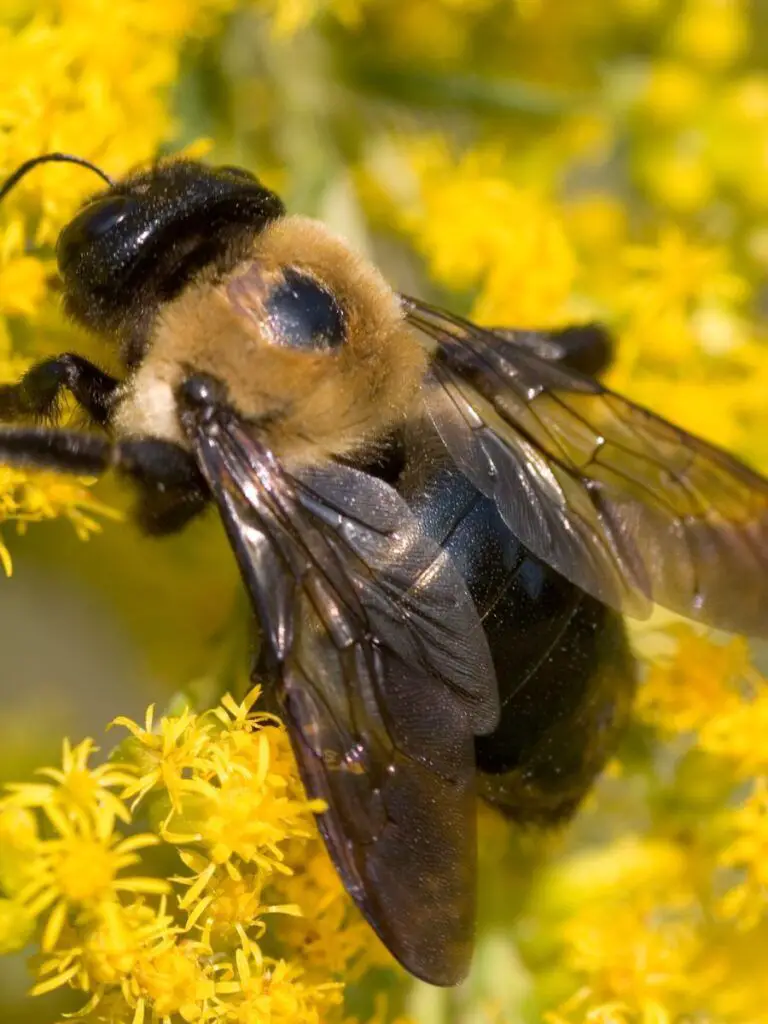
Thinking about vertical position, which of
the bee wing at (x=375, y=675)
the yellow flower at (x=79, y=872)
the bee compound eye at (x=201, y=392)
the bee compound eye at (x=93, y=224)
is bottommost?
the yellow flower at (x=79, y=872)

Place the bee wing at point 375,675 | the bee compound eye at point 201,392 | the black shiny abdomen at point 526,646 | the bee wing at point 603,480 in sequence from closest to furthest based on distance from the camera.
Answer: the bee wing at point 375,675 < the bee compound eye at point 201,392 < the black shiny abdomen at point 526,646 < the bee wing at point 603,480

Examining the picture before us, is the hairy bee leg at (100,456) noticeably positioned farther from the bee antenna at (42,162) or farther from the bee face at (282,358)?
the bee antenna at (42,162)

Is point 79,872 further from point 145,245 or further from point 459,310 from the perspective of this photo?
point 459,310

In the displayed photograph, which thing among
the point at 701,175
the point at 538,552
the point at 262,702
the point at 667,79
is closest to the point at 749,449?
the point at 701,175

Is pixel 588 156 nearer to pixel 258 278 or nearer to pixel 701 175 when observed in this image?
pixel 701 175

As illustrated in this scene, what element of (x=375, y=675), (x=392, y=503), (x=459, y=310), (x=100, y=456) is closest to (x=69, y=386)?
(x=100, y=456)

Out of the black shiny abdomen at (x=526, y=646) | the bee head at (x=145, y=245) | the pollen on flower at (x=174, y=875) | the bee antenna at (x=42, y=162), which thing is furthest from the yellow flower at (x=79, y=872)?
the bee antenna at (x=42, y=162)
